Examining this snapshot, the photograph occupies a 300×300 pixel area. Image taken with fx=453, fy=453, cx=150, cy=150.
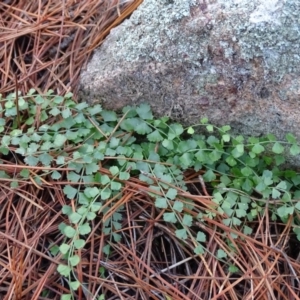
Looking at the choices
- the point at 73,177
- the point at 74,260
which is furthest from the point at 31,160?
the point at 74,260

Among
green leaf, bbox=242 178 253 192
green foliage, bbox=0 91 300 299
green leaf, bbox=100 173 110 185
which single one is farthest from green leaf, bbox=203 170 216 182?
green leaf, bbox=100 173 110 185

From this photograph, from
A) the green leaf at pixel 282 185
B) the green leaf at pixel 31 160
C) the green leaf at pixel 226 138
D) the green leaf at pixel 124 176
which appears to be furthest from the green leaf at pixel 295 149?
the green leaf at pixel 31 160

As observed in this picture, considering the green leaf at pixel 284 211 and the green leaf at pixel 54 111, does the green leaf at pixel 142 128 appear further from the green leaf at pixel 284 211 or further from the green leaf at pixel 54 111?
the green leaf at pixel 284 211

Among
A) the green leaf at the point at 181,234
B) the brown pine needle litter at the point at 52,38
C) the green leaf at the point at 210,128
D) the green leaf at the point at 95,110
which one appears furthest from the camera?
the brown pine needle litter at the point at 52,38

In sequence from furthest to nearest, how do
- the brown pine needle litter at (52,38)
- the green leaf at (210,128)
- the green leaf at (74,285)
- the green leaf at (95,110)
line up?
1. the brown pine needle litter at (52,38)
2. the green leaf at (95,110)
3. the green leaf at (210,128)
4. the green leaf at (74,285)

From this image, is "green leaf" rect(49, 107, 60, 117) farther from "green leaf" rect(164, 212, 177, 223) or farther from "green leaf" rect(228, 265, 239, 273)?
"green leaf" rect(228, 265, 239, 273)

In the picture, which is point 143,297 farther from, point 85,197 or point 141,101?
point 141,101

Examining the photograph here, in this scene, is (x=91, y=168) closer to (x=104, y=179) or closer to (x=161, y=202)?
(x=104, y=179)
